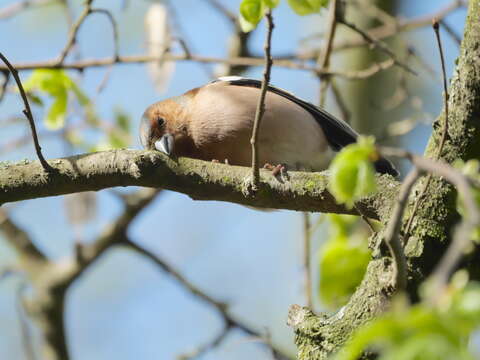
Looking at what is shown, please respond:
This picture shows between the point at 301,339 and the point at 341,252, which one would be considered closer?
the point at 301,339

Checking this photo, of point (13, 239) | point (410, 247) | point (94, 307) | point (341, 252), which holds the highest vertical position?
point (410, 247)

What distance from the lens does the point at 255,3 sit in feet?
9.75

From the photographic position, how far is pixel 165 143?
5059mm

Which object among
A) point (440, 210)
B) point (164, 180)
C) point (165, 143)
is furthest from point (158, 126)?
point (440, 210)

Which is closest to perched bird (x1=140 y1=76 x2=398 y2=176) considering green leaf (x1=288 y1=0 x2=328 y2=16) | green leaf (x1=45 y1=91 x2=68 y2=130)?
green leaf (x1=45 y1=91 x2=68 y2=130)

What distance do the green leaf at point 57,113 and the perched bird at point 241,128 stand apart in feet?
2.62

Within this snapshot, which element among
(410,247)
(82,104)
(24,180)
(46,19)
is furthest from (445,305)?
(46,19)

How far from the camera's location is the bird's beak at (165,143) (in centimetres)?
499

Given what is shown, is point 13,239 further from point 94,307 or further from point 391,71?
point 94,307

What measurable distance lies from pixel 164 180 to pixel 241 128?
152cm

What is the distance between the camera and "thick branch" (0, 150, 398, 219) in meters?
3.24

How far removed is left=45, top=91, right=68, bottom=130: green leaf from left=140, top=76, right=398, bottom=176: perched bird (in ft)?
2.62

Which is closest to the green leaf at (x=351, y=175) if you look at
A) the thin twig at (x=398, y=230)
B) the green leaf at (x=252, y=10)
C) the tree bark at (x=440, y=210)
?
the thin twig at (x=398, y=230)

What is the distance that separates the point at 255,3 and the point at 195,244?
35.5 ft
